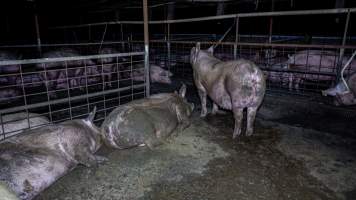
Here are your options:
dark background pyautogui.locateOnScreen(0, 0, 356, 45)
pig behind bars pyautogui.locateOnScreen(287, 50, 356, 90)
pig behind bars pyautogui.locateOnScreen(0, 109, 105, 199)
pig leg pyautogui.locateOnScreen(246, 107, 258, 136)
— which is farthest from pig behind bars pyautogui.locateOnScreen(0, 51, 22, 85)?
pig behind bars pyautogui.locateOnScreen(287, 50, 356, 90)

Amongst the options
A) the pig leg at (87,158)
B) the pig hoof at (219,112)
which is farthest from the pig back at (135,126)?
the pig hoof at (219,112)

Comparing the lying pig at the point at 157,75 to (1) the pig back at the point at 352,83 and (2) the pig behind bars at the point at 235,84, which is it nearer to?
(2) the pig behind bars at the point at 235,84

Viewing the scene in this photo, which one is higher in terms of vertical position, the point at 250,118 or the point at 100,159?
the point at 250,118

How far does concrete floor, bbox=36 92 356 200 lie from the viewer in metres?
2.66

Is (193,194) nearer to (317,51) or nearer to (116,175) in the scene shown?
(116,175)

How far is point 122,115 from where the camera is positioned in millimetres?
3418

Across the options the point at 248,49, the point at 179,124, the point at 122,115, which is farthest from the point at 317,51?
the point at 122,115

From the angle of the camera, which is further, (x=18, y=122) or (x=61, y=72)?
(x=61, y=72)

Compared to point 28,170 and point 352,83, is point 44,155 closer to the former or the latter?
point 28,170

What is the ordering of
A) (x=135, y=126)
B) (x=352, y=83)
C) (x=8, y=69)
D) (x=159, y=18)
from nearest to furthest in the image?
1. (x=135, y=126)
2. (x=352, y=83)
3. (x=8, y=69)
4. (x=159, y=18)

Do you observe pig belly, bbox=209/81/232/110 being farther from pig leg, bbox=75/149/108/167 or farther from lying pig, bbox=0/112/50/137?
lying pig, bbox=0/112/50/137

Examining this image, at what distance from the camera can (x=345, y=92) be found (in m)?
4.73

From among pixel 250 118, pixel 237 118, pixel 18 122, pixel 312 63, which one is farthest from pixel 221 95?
pixel 312 63

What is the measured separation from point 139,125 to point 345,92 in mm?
3794
